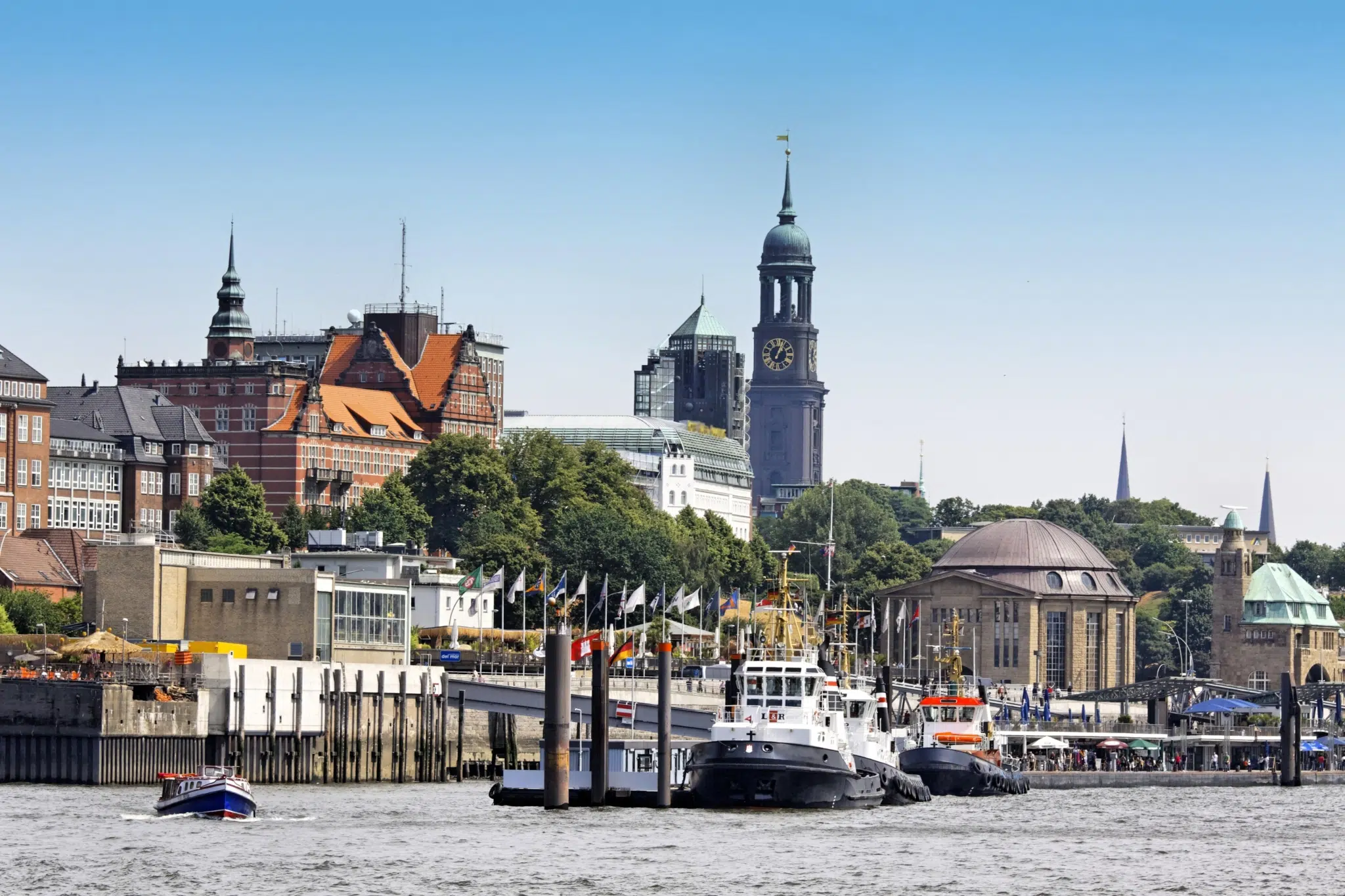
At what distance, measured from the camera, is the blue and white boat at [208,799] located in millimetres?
106688

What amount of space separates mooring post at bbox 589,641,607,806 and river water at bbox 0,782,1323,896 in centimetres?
84

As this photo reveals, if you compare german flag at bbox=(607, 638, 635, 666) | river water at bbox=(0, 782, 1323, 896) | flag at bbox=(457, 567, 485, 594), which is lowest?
river water at bbox=(0, 782, 1323, 896)

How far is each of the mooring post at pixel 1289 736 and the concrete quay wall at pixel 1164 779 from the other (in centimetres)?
135

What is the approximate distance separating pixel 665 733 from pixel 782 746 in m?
4.18

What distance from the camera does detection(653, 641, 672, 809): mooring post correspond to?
108 metres

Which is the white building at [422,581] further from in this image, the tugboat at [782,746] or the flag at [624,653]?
the tugboat at [782,746]

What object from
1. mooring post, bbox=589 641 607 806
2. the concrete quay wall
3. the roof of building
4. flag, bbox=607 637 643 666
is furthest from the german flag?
the roof of building

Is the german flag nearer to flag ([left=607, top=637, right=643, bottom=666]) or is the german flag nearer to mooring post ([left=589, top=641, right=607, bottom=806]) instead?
flag ([left=607, top=637, right=643, bottom=666])

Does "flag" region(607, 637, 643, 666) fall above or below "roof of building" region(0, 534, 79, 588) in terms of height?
below

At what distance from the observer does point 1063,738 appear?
166 metres

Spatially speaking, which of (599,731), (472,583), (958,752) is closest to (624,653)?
(958,752)

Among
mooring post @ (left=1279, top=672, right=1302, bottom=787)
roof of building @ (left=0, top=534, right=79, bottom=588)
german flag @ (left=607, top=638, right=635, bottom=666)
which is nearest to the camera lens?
german flag @ (left=607, top=638, right=635, bottom=666)

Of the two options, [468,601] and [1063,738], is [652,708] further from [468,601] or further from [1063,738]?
[468,601]

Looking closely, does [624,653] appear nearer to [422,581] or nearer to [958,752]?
[958,752]
